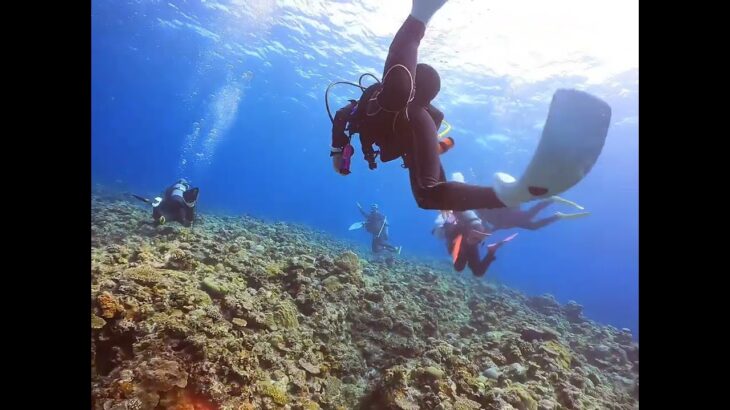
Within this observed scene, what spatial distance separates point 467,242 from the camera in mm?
8484

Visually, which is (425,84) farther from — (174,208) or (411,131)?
(174,208)

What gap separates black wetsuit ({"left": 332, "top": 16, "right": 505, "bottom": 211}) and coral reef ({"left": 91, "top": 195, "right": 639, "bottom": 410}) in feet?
8.62

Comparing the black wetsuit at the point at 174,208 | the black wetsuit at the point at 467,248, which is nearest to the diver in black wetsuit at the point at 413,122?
the black wetsuit at the point at 467,248

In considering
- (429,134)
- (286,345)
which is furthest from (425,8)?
(286,345)

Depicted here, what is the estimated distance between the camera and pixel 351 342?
5.68 meters

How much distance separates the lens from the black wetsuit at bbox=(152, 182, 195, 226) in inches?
392

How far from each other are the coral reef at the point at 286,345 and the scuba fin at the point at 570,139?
3.16 metres

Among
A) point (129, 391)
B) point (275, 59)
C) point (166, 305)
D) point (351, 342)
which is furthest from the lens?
point (275, 59)

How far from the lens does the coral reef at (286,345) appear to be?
3559 mm

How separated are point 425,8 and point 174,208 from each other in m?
9.34
